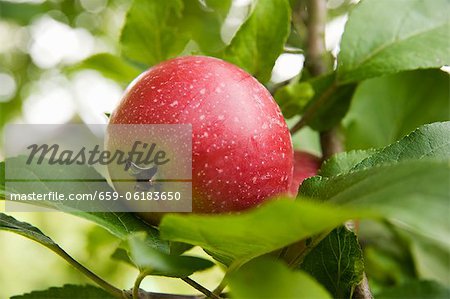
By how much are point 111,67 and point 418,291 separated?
465 mm

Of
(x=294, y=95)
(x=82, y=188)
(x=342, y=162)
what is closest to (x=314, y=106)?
(x=294, y=95)

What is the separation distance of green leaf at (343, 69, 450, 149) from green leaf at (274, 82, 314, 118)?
0.19 meters

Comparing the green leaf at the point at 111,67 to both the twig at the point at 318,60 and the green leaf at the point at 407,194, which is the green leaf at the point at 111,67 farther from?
the green leaf at the point at 407,194

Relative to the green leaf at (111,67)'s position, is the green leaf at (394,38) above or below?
below

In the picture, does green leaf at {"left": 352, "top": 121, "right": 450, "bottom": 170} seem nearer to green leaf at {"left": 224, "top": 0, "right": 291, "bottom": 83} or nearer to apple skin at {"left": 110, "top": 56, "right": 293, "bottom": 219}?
apple skin at {"left": 110, "top": 56, "right": 293, "bottom": 219}

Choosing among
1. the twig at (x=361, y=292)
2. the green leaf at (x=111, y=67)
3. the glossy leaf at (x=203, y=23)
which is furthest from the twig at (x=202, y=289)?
the glossy leaf at (x=203, y=23)

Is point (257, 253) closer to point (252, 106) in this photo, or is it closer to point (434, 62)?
point (252, 106)


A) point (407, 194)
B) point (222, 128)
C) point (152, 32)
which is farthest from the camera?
point (152, 32)

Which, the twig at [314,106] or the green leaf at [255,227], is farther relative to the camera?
the twig at [314,106]

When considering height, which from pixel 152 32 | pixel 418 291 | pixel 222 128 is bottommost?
pixel 418 291

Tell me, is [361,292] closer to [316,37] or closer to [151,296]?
[151,296]

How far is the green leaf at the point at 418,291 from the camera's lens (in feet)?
1.84

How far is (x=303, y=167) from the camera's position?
0.66 metres

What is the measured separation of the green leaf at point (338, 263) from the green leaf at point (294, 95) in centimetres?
20
